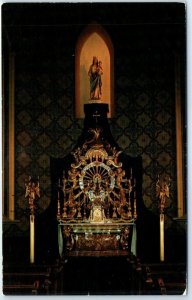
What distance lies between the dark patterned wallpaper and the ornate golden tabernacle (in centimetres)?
21

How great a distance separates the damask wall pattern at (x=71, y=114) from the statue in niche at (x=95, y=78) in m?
0.20

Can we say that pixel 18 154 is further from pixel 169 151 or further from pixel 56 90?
pixel 169 151

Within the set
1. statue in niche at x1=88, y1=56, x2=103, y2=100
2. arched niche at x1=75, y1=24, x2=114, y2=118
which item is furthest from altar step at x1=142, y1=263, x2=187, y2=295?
statue in niche at x1=88, y1=56, x2=103, y2=100

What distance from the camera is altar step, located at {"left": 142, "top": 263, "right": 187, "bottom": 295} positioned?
427 centimetres

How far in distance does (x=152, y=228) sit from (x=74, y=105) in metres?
1.14

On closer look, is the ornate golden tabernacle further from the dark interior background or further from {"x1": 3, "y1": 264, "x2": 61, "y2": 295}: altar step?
{"x1": 3, "y1": 264, "x2": 61, "y2": 295}: altar step

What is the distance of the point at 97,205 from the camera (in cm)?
504

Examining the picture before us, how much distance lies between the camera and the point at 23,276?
4371 millimetres

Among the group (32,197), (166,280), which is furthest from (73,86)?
(166,280)

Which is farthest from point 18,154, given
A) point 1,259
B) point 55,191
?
point 1,259

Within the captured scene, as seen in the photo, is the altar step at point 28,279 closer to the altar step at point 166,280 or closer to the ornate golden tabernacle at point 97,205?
the ornate golden tabernacle at point 97,205

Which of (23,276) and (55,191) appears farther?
(55,191)

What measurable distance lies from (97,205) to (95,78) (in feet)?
3.31

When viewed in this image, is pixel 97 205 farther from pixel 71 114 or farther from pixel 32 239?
pixel 71 114
